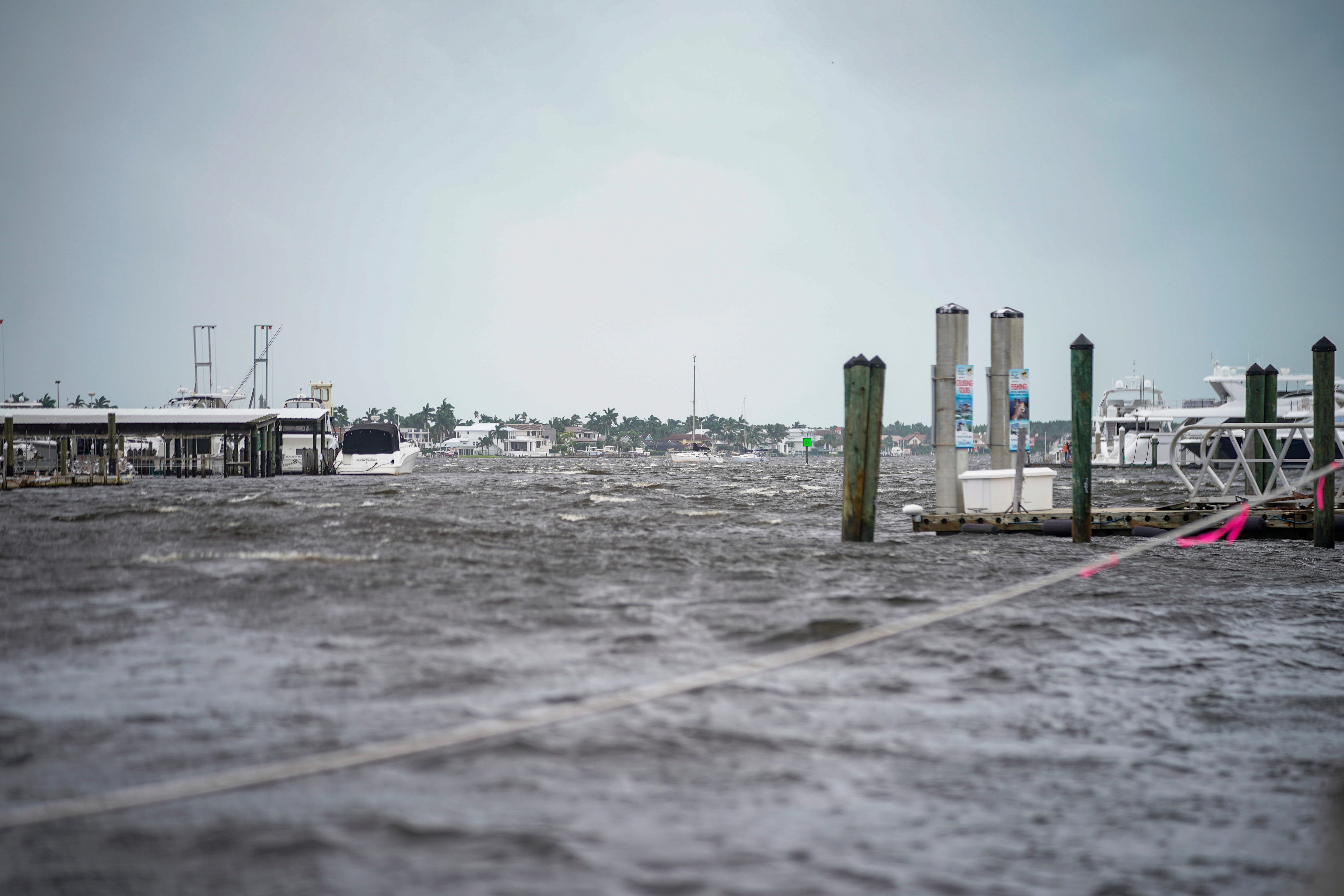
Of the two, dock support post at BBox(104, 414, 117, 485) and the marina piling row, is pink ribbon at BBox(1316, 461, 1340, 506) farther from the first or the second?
dock support post at BBox(104, 414, 117, 485)

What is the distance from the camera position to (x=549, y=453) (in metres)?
189

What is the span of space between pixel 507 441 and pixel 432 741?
178173 millimetres

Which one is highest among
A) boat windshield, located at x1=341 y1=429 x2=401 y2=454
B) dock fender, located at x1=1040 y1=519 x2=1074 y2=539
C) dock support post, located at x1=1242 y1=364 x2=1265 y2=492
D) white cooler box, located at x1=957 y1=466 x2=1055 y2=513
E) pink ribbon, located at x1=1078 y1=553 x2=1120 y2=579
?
dock support post, located at x1=1242 y1=364 x2=1265 y2=492

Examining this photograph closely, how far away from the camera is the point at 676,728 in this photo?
16.9 feet

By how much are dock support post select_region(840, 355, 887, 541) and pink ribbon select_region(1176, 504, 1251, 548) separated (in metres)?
4.17

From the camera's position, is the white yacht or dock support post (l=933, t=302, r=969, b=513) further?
the white yacht

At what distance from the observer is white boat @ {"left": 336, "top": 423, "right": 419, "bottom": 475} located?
47.8 m

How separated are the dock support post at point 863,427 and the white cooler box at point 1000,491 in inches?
64.7

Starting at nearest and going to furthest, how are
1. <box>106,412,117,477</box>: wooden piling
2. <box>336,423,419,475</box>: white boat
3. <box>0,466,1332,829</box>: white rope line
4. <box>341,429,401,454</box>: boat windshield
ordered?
<box>0,466,1332,829</box>: white rope line
<box>106,412,117,477</box>: wooden piling
<box>336,423,419,475</box>: white boat
<box>341,429,401,454</box>: boat windshield

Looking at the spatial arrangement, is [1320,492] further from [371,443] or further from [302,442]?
[302,442]

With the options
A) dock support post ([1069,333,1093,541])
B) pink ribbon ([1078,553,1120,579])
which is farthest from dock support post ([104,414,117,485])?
pink ribbon ([1078,553,1120,579])

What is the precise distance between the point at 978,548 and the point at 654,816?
11150 millimetres

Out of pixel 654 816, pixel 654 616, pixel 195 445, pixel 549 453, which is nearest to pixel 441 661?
pixel 654 616

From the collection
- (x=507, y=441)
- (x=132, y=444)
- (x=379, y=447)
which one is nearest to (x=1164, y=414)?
(x=379, y=447)
